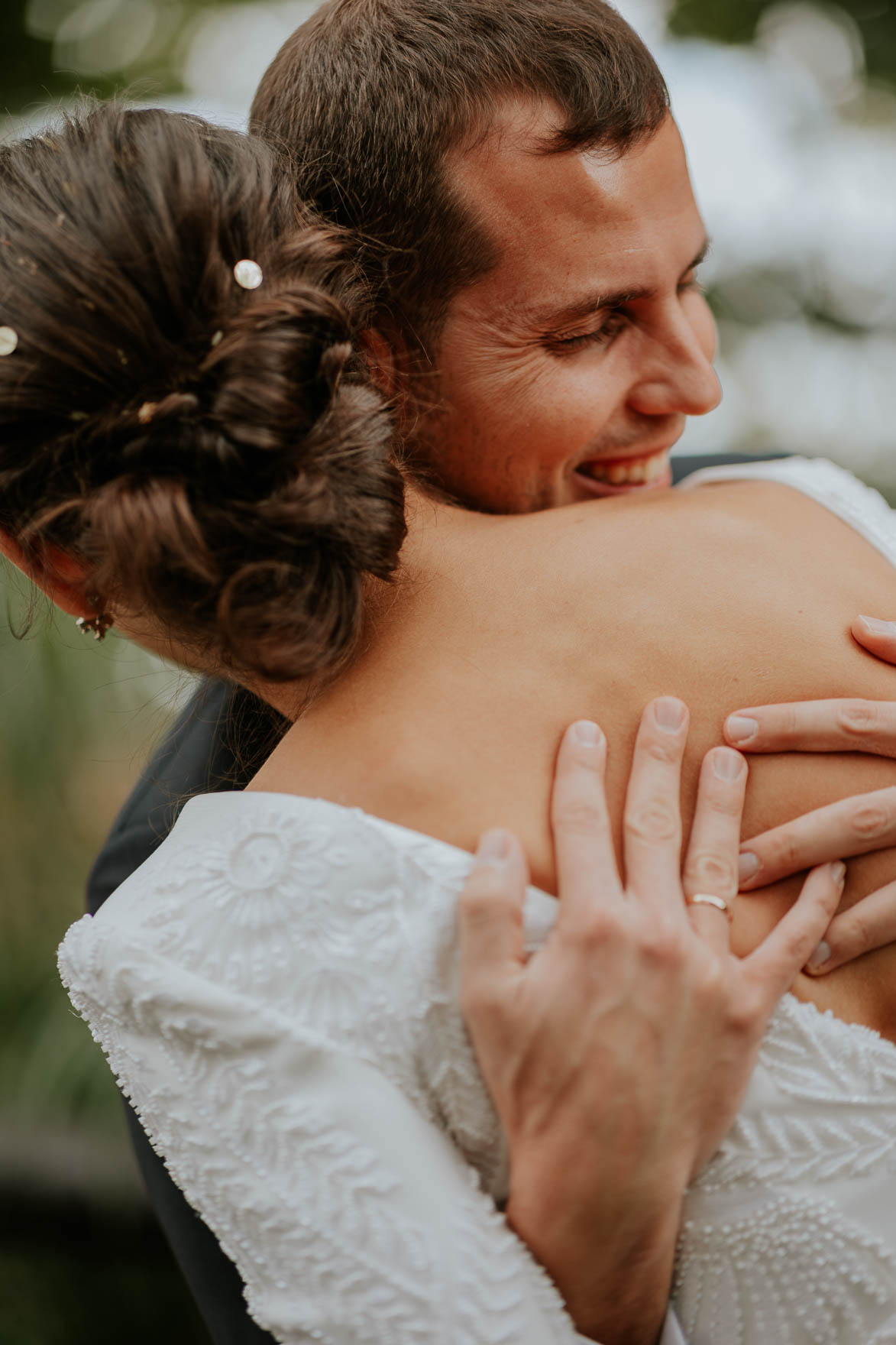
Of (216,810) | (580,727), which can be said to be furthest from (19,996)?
(580,727)

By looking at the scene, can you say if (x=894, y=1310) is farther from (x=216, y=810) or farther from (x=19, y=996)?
(x=19, y=996)

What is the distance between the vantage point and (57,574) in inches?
55.4

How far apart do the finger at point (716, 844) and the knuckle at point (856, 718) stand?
0.42 feet

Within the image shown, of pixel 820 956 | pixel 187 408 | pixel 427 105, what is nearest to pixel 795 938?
pixel 820 956

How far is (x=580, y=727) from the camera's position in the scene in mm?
1195

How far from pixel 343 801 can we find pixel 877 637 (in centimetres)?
69

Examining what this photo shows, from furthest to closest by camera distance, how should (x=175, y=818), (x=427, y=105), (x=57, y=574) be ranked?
1. (x=175, y=818)
2. (x=427, y=105)
3. (x=57, y=574)

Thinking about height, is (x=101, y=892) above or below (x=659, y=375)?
below

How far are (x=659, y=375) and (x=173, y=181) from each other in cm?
90

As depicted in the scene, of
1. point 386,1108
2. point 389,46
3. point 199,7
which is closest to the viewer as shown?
point 386,1108

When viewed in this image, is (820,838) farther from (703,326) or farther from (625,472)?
(703,326)

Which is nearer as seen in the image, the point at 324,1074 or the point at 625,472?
the point at 324,1074

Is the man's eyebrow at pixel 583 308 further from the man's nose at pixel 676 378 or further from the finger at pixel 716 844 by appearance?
the finger at pixel 716 844

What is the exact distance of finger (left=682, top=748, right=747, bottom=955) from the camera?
1.16 m
